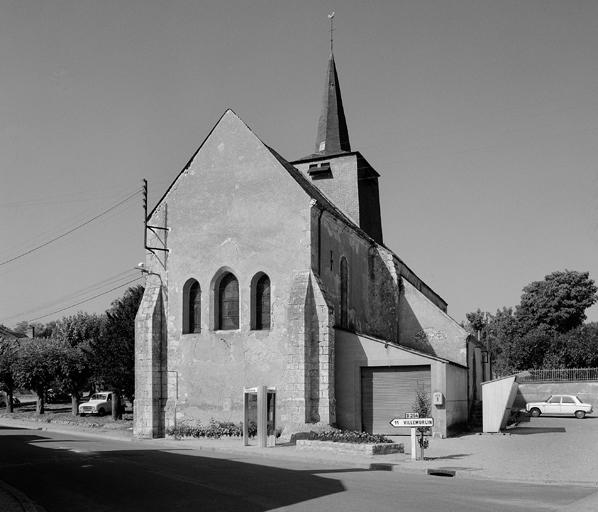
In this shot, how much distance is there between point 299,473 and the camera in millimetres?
15188

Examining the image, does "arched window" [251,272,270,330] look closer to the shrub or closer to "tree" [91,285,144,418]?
the shrub

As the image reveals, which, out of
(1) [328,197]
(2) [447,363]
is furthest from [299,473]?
(1) [328,197]

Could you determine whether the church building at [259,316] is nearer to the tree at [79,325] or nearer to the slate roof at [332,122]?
the slate roof at [332,122]

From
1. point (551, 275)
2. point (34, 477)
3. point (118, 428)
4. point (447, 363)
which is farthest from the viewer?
point (551, 275)

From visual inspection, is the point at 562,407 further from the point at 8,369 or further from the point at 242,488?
the point at 8,369

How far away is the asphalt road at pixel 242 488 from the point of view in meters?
10.9

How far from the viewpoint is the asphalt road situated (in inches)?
430

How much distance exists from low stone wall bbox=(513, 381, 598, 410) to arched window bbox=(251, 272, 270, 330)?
2329 cm

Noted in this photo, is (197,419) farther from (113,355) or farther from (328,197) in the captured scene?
(328,197)

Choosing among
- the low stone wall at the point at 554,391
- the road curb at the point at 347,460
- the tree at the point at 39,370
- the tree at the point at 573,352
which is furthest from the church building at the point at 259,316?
the tree at the point at 573,352

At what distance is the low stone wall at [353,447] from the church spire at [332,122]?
65.0 ft

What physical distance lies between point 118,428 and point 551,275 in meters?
45.6

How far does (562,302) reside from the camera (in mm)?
61875

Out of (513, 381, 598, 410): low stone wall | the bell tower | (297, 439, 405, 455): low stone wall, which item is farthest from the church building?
(513, 381, 598, 410): low stone wall
